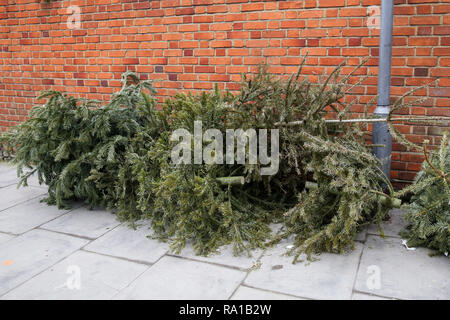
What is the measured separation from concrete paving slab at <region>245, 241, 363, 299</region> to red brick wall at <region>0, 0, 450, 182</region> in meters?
1.52

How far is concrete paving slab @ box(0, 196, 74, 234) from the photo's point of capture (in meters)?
3.98

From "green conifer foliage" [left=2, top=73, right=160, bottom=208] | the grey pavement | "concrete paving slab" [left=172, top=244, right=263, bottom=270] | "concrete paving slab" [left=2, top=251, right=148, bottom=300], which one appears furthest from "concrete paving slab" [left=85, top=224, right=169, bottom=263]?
"green conifer foliage" [left=2, top=73, right=160, bottom=208]

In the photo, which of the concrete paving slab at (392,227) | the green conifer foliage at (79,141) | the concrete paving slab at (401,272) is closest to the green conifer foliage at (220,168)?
the green conifer foliage at (79,141)

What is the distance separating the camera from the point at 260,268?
306cm

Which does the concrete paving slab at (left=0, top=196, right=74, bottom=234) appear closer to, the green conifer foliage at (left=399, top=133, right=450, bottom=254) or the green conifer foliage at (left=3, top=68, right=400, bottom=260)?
the green conifer foliage at (left=3, top=68, right=400, bottom=260)

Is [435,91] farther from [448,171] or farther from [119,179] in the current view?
[119,179]

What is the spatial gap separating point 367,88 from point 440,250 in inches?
68.4

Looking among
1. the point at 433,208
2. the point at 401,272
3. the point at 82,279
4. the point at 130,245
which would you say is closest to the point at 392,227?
the point at 433,208

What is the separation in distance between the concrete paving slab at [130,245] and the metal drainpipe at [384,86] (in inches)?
81.1

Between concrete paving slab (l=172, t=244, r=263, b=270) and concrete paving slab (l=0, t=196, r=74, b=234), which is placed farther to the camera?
concrete paving slab (l=0, t=196, r=74, b=234)

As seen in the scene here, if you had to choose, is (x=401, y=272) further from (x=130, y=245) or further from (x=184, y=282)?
(x=130, y=245)

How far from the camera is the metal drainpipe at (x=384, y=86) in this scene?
3586 mm
